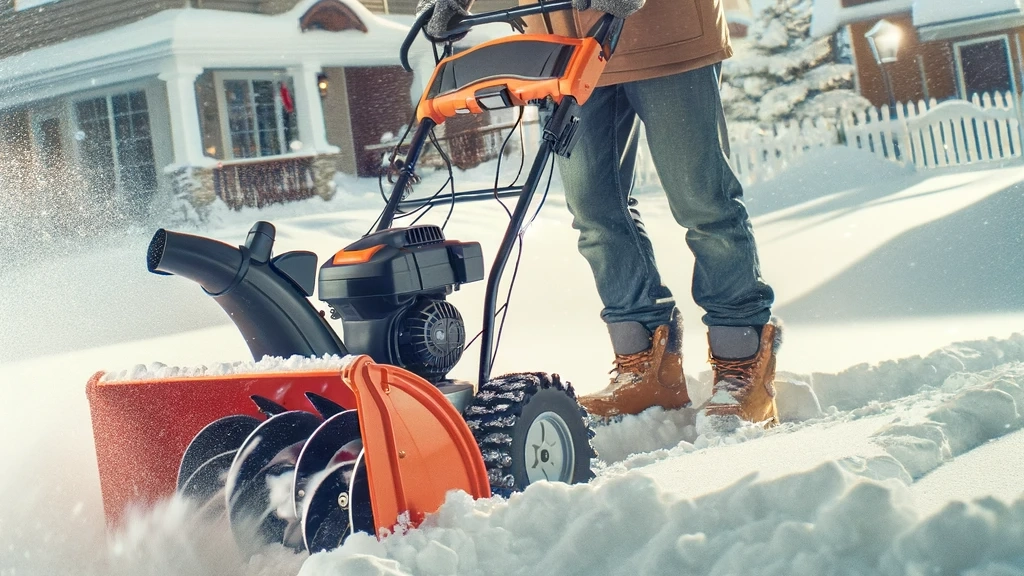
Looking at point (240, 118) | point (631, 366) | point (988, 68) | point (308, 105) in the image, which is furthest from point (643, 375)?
point (988, 68)

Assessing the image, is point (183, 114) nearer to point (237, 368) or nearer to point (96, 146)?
point (96, 146)

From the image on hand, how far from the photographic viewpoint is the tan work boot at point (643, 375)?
7.07ft

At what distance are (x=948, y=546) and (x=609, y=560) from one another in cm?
35

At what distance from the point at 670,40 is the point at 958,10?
11.0 metres

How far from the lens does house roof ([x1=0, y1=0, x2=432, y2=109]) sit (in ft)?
29.6

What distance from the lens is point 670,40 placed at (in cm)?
193

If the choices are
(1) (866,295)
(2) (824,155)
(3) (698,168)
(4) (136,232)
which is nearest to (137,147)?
(4) (136,232)

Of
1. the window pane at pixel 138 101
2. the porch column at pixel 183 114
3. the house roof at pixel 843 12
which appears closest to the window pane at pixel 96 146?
the window pane at pixel 138 101

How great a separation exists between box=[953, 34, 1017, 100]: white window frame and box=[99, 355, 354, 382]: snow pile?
11777 millimetres

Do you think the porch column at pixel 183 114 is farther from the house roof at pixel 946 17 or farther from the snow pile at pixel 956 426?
the snow pile at pixel 956 426

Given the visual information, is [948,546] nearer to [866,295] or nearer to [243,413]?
[243,413]

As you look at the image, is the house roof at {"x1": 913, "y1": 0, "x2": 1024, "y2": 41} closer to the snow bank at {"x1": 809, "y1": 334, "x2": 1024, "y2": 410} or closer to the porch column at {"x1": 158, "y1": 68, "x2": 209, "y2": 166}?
the porch column at {"x1": 158, "y1": 68, "x2": 209, "y2": 166}

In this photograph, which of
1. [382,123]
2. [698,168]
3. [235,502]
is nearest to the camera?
[235,502]

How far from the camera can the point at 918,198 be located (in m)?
7.75
